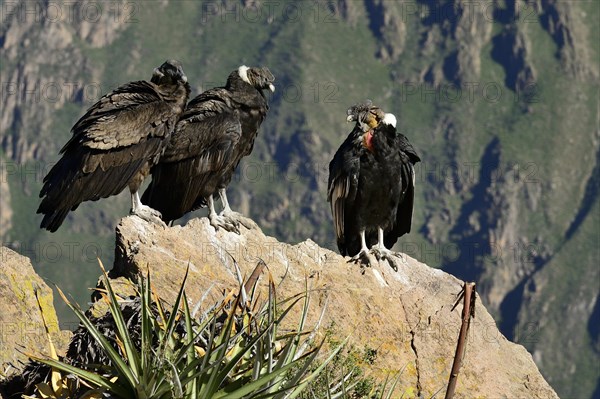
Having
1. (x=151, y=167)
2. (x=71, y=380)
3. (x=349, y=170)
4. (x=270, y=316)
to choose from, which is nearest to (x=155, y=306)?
(x=71, y=380)

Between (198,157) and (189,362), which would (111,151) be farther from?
(189,362)

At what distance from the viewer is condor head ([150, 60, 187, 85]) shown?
1667cm

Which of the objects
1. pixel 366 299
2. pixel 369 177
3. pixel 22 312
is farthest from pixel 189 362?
pixel 369 177

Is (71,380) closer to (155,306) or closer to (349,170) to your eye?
(155,306)

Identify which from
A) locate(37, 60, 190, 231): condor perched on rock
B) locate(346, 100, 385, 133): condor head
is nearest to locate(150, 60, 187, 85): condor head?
locate(37, 60, 190, 231): condor perched on rock

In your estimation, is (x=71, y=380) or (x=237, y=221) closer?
(x=71, y=380)

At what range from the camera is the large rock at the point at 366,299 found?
13688mm

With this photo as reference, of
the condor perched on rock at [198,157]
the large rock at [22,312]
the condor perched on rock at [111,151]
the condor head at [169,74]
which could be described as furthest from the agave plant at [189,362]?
the condor head at [169,74]

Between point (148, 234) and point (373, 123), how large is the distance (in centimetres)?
447

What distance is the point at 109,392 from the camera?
963 cm

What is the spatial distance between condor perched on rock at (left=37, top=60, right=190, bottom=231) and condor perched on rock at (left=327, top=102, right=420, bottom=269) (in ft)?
8.59

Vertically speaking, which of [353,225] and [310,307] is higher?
[353,225]

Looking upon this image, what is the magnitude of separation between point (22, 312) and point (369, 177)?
6.12 m

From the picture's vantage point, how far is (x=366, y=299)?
47.0 ft
